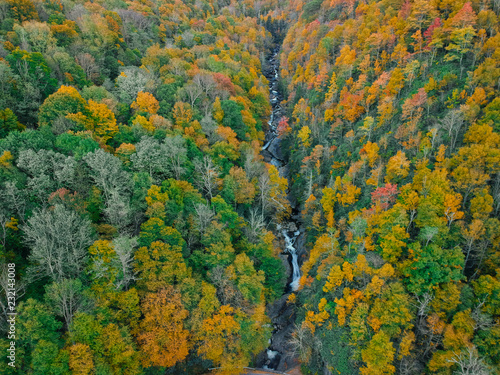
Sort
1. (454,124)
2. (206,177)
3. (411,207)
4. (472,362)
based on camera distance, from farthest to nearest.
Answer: (206,177), (454,124), (411,207), (472,362)

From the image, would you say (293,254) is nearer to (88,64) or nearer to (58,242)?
(58,242)

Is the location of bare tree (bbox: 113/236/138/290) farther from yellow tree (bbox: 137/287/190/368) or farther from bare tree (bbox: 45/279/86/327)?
bare tree (bbox: 45/279/86/327)

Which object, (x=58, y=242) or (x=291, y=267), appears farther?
(x=291, y=267)

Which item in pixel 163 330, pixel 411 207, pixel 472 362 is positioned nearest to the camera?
pixel 472 362

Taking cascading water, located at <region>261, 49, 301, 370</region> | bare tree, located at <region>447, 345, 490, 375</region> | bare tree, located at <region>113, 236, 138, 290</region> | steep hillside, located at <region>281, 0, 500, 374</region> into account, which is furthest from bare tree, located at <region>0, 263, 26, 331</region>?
bare tree, located at <region>447, 345, 490, 375</region>

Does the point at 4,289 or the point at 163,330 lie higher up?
the point at 4,289

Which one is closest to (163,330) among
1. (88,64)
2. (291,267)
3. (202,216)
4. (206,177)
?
(202,216)

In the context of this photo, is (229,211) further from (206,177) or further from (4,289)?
(4,289)

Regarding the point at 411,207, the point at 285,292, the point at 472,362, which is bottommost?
the point at 285,292

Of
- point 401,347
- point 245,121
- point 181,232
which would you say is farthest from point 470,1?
point 181,232
